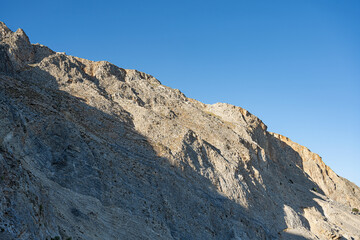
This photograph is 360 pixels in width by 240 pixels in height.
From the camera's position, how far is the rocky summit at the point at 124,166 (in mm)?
25344

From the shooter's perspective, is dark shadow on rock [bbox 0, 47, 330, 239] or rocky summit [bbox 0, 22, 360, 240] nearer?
rocky summit [bbox 0, 22, 360, 240]

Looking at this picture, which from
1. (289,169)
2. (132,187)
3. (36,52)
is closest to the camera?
(132,187)

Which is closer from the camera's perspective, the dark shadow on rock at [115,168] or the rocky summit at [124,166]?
the rocky summit at [124,166]

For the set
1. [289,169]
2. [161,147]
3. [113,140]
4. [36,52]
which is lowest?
[113,140]

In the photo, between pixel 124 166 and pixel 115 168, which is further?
pixel 124 166

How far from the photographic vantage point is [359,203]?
86.6m

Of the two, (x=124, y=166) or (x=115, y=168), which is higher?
(x=124, y=166)

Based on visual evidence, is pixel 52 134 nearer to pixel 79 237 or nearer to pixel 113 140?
pixel 113 140

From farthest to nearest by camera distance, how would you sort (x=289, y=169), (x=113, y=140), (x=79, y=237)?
(x=289, y=169), (x=113, y=140), (x=79, y=237)

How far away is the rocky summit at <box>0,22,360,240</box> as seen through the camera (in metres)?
25.3

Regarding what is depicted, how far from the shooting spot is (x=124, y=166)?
36469 mm

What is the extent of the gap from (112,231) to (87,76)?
101 ft

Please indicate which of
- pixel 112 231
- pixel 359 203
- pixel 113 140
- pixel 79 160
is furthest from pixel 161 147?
pixel 359 203

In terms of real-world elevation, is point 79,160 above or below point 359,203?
below
